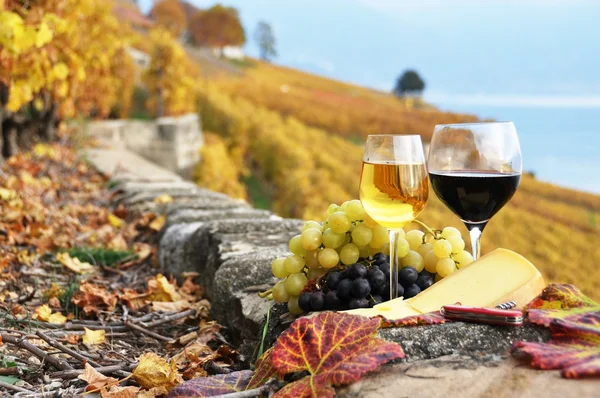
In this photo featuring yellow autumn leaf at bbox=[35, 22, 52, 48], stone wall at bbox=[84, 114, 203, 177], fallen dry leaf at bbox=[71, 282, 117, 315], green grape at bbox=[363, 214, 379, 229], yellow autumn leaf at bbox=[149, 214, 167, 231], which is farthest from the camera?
stone wall at bbox=[84, 114, 203, 177]

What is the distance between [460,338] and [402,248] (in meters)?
0.45

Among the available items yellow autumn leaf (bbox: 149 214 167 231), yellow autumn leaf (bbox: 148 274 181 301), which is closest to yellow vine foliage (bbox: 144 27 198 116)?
yellow autumn leaf (bbox: 149 214 167 231)

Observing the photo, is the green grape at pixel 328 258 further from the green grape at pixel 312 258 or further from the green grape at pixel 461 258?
the green grape at pixel 461 258

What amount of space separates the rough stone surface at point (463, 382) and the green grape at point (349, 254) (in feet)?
1.62

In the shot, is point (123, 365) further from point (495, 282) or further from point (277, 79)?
point (277, 79)

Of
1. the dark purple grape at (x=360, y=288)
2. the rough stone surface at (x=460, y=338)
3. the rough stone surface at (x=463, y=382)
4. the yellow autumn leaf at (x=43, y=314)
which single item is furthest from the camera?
the yellow autumn leaf at (x=43, y=314)

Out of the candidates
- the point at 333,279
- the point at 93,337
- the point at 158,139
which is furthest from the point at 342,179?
the point at 333,279

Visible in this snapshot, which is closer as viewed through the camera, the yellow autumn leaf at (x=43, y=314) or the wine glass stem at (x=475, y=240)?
the wine glass stem at (x=475, y=240)

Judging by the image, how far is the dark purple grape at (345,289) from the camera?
152cm

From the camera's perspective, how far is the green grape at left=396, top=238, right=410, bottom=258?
162cm

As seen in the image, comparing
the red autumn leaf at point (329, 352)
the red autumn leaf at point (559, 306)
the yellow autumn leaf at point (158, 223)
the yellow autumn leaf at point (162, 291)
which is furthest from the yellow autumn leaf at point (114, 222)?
the red autumn leaf at point (559, 306)

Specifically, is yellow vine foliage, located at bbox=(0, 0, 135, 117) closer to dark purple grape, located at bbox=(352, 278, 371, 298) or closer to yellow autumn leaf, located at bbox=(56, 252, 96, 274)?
yellow autumn leaf, located at bbox=(56, 252, 96, 274)

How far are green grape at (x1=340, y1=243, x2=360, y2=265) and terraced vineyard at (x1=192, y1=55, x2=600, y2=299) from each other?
9.81 metres

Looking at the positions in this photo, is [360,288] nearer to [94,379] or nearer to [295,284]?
[295,284]
